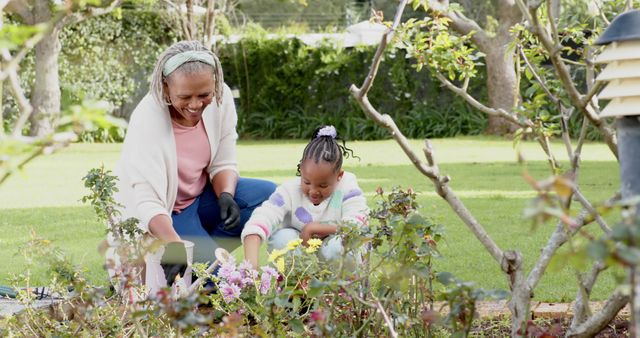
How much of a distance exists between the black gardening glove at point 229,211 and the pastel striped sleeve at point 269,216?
222 millimetres

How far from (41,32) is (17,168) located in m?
0.19

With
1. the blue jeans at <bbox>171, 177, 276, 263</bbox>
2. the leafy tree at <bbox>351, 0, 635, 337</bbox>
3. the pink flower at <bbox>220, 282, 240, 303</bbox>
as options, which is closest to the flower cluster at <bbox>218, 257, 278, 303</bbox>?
the pink flower at <bbox>220, 282, 240, 303</bbox>

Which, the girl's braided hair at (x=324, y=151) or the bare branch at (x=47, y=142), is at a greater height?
the bare branch at (x=47, y=142)

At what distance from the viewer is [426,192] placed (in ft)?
29.9

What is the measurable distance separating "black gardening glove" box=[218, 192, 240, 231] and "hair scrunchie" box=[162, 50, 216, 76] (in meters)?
0.63

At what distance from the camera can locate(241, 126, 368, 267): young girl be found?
4.20 m

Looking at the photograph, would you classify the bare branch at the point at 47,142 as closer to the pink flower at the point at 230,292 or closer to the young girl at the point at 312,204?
the pink flower at the point at 230,292

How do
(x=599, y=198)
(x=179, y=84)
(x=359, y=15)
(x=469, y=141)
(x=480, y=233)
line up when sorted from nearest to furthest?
1. (x=480, y=233)
2. (x=179, y=84)
3. (x=599, y=198)
4. (x=469, y=141)
5. (x=359, y=15)

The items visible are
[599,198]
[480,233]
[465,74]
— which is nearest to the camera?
[480,233]

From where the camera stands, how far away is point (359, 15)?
28703 millimetres

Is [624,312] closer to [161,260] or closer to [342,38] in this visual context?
[161,260]

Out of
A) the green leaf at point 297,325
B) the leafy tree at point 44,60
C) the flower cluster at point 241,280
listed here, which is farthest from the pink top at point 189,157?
the leafy tree at point 44,60

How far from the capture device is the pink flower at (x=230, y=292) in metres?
2.93

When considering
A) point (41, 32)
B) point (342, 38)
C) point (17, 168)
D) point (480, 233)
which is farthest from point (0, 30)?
point (342, 38)
